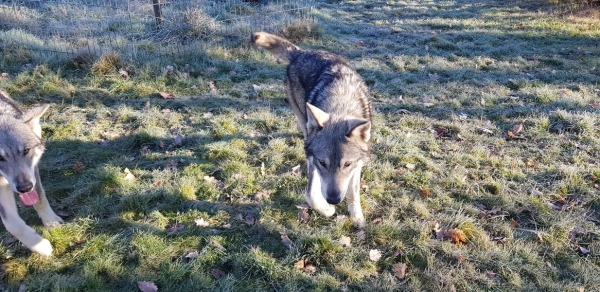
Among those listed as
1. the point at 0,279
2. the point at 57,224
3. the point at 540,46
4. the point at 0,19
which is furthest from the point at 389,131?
the point at 0,19

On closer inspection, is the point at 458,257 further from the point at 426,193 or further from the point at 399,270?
the point at 426,193

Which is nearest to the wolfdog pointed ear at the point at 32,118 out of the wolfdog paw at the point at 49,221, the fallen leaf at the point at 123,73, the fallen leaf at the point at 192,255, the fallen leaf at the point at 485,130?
the wolfdog paw at the point at 49,221

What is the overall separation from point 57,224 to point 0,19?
822cm

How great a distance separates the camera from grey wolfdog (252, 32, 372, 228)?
3342 millimetres

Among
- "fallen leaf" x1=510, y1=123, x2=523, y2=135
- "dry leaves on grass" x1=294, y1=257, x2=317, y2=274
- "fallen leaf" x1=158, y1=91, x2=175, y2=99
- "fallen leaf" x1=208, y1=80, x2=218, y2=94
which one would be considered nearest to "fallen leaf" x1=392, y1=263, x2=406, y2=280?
"dry leaves on grass" x1=294, y1=257, x2=317, y2=274

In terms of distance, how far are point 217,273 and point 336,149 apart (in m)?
1.47

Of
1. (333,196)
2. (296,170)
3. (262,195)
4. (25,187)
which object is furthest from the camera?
(296,170)

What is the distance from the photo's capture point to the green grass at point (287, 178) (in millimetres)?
3305

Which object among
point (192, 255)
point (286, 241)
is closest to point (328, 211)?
point (286, 241)

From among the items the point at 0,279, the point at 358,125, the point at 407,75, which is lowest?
the point at 0,279

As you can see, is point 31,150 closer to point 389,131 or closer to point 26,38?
point 389,131

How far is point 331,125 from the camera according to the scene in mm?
3484

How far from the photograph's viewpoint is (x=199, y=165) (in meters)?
4.79

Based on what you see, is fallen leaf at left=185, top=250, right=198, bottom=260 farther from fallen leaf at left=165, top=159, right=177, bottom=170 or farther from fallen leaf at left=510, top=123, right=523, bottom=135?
fallen leaf at left=510, top=123, right=523, bottom=135
